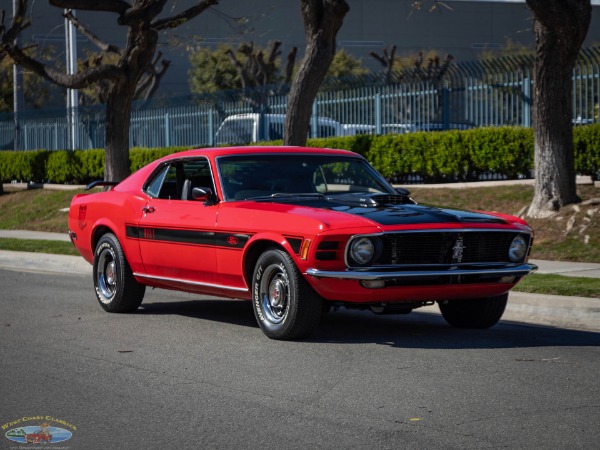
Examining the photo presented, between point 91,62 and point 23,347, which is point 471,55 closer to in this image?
point 91,62

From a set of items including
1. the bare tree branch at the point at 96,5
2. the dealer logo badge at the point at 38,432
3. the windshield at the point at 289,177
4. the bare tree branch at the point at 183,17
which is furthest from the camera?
the bare tree branch at the point at 183,17

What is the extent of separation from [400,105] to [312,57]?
289 centimetres

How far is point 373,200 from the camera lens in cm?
938

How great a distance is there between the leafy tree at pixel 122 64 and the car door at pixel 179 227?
1432cm

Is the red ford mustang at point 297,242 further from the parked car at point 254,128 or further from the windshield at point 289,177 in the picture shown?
the parked car at point 254,128

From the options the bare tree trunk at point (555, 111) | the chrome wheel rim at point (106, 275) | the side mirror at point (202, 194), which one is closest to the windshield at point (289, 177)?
the side mirror at point (202, 194)

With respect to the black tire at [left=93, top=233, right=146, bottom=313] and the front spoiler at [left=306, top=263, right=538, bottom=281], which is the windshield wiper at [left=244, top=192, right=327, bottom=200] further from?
the black tire at [left=93, top=233, right=146, bottom=313]

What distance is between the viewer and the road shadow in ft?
29.5

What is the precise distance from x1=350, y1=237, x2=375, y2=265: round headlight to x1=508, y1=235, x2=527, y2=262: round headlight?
1.33 metres

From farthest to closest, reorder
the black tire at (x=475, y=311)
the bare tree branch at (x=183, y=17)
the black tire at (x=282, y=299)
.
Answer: the bare tree branch at (x=183, y=17) < the black tire at (x=475, y=311) < the black tire at (x=282, y=299)

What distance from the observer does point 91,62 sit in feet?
160

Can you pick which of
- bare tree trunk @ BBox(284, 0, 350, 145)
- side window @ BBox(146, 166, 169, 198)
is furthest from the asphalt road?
bare tree trunk @ BBox(284, 0, 350, 145)

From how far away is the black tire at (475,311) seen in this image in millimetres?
9594

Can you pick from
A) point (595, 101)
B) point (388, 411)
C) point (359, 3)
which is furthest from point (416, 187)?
point (359, 3)
